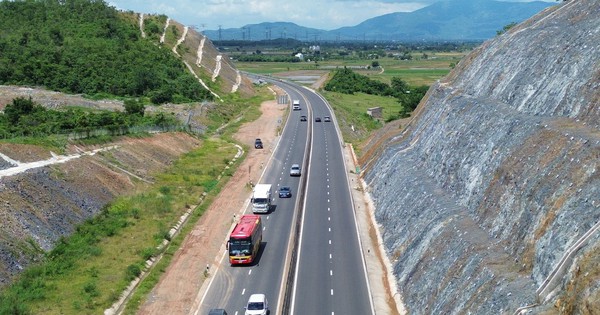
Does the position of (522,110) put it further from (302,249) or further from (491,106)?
(302,249)

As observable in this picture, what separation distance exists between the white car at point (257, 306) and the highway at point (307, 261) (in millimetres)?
1191

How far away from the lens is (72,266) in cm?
4547

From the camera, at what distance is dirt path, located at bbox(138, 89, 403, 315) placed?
40.6 metres

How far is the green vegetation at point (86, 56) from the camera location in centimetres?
11962

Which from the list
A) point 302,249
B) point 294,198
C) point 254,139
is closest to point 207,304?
point 302,249

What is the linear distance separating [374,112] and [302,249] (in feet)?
307

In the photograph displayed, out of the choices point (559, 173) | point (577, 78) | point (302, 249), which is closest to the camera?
point (559, 173)

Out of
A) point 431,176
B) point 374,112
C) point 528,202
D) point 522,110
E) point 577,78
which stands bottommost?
point 374,112

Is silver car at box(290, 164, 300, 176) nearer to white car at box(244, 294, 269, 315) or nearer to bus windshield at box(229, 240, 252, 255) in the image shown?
bus windshield at box(229, 240, 252, 255)

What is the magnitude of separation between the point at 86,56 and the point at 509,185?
11246 centimetres

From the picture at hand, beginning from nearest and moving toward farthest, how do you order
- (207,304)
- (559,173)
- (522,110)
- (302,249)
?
(559,173) < (207,304) < (522,110) < (302,249)

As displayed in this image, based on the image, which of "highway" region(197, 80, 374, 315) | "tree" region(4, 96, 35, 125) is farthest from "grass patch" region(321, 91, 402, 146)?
"tree" region(4, 96, 35, 125)

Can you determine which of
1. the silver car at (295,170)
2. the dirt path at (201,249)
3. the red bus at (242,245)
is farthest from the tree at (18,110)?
the red bus at (242,245)

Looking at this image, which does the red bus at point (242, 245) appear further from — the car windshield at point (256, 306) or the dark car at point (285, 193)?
the dark car at point (285, 193)
